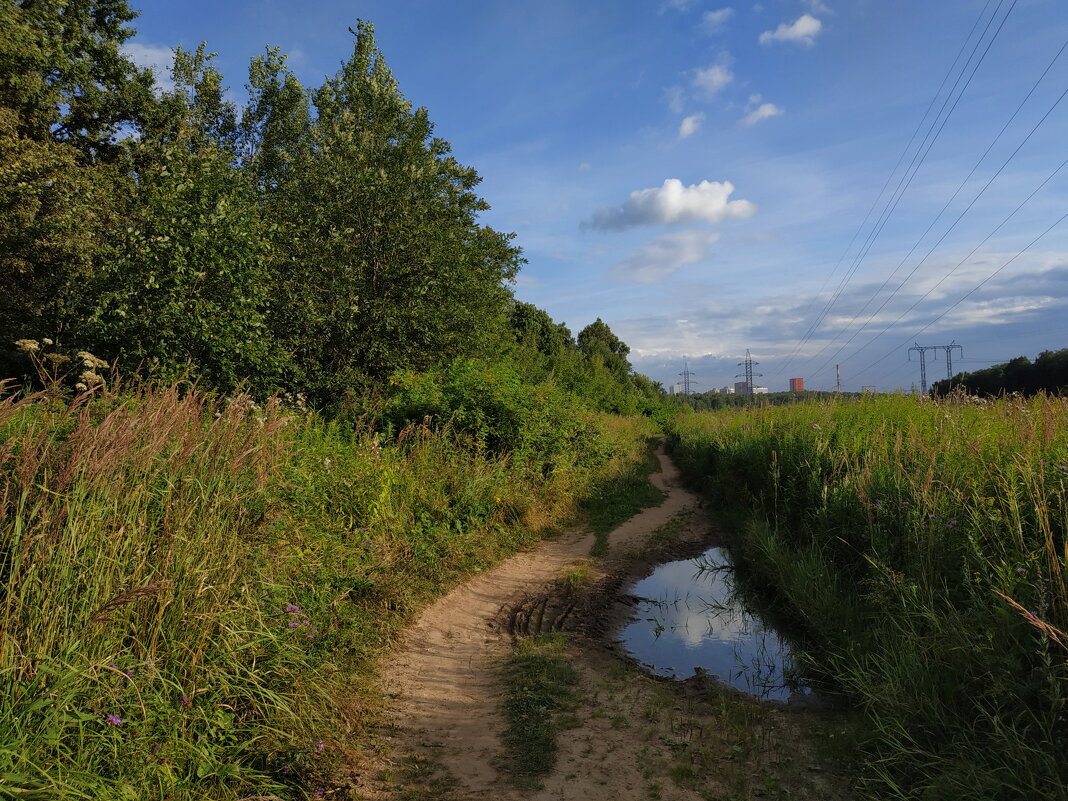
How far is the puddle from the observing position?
200 inches

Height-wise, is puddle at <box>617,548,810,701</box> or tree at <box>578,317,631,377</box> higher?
tree at <box>578,317,631,377</box>

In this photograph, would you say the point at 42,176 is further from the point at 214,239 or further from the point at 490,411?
the point at 490,411

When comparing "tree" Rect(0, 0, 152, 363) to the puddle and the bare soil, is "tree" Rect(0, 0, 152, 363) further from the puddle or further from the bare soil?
the puddle

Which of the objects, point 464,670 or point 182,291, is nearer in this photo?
point 464,670

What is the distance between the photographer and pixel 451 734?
13.4ft

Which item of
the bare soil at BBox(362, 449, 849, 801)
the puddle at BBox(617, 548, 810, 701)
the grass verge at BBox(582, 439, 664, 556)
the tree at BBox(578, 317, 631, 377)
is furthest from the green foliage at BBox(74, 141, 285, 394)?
the tree at BBox(578, 317, 631, 377)

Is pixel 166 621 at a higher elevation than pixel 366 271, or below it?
below

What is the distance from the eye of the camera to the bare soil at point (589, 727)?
11.3ft

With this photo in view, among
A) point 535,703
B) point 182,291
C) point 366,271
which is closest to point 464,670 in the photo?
point 535,703

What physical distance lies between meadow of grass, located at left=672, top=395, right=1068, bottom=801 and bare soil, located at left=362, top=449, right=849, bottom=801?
22.0 inches

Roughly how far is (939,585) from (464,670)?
4079 millimetres

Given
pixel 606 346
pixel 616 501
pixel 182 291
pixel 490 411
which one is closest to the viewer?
pixel 182 291

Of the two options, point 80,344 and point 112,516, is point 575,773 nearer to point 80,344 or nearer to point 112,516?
point 112,516

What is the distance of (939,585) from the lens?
185 inches
